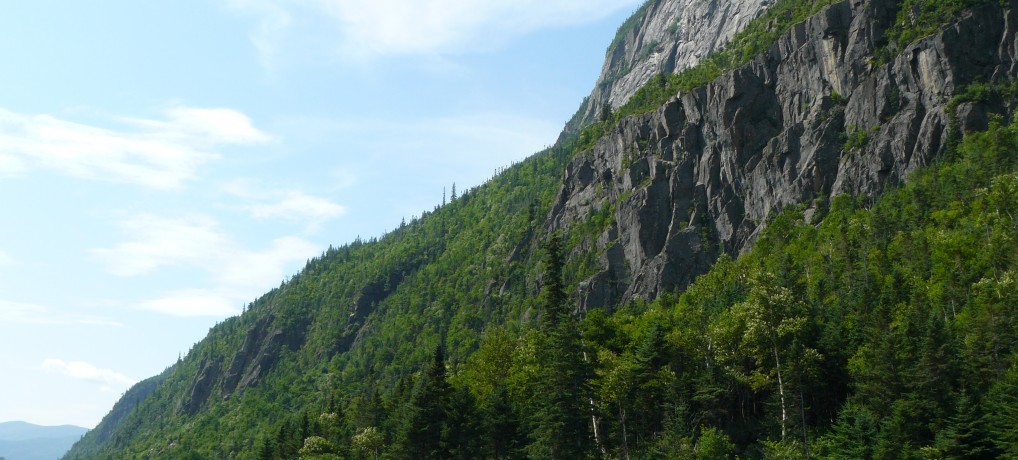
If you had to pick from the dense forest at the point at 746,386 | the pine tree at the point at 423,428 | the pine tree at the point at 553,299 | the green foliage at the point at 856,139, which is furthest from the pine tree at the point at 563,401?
the green foliage at the point at 856,139

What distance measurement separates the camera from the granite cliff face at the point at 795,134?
6309 inches

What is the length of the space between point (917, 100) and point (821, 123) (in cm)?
1858

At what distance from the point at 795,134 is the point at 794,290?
93.8 m

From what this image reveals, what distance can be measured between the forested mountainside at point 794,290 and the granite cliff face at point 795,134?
0.45 meters

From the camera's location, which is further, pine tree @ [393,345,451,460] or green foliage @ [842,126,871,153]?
green foliage @ [842,126,871,153]

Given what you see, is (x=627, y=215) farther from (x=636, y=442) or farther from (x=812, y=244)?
(x=636, y=442)

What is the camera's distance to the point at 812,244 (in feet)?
487

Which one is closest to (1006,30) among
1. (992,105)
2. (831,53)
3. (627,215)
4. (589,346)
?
(992,105)

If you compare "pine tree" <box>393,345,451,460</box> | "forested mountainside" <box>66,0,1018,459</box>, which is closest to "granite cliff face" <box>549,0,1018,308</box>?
"forested mountainside" <box>66,0,1018,459</box>

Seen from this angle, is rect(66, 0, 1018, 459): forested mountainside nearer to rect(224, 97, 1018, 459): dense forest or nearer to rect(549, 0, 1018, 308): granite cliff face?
rect(224, 97, 1018, 459): dense forest

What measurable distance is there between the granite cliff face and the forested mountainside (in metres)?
0.45

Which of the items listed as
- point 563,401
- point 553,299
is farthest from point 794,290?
point 563,401

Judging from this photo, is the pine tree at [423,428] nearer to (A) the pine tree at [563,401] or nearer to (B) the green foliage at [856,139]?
(A) the pine tree at [563,401]

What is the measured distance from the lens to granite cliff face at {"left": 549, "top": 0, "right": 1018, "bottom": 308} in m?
160
